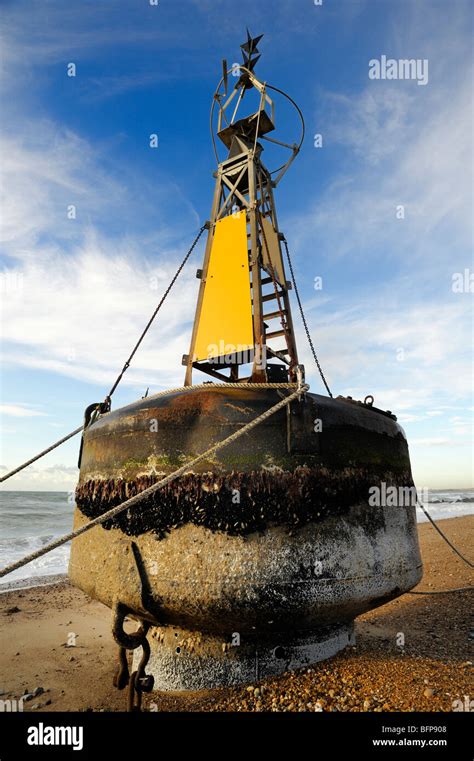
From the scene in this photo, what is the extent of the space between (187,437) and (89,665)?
341 cm

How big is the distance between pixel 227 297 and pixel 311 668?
155 inches

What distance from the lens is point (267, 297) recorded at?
6023 mm

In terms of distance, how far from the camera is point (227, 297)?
5172mm

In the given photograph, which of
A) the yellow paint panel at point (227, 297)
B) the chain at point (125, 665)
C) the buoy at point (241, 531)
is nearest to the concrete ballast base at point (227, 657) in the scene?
the buoy at point (241, 531)

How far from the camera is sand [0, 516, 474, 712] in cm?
306

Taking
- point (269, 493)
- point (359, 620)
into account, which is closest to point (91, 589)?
point (269, 493)

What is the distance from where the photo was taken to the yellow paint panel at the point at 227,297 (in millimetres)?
4941

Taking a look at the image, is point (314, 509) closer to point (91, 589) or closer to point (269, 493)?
point (269, 493)

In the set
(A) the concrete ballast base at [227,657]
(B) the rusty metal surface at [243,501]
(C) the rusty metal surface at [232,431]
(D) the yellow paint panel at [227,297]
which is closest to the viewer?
(B) the rusty metal surface at [243,501]

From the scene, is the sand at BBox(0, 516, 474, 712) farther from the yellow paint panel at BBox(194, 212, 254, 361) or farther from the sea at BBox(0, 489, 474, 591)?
the yellow paint panel at BBox(194, 212, 254, 361)

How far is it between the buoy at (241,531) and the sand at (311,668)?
195mm

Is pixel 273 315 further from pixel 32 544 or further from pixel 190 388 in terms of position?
pixel 32 544

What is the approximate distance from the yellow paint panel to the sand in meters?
3.24

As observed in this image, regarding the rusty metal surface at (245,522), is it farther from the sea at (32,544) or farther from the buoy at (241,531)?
the sea at (32,544)
